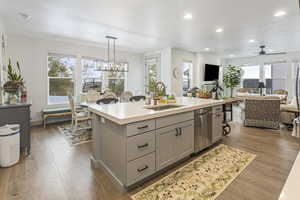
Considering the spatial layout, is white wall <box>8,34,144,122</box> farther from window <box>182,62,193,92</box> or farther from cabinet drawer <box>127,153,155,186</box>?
cabinet drawer <box>127,153,155,186</box>

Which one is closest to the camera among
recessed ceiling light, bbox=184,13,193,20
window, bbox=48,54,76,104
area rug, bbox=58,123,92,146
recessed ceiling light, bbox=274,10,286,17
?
recessed ceiling light, bbox=274,10,286,17

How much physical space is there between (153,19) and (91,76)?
3753 millimetres

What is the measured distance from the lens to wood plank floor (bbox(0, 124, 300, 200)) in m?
Answer: 1.85

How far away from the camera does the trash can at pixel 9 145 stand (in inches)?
94.1

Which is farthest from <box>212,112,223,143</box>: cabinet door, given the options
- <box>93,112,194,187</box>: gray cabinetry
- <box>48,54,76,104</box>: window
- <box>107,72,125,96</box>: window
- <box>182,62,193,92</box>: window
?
<box>107,72,125,96</box>: window

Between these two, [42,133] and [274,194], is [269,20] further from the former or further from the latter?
[42,133]

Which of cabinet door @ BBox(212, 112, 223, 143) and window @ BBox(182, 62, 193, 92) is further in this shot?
window @ BBox(182, 62, 193, 92)

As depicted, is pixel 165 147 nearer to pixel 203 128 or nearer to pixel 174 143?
pixel 174 143

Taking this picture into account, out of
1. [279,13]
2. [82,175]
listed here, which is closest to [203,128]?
[82,175]

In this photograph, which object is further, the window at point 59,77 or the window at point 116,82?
the window at point 116,82

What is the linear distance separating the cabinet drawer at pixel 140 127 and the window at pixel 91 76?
4.76m

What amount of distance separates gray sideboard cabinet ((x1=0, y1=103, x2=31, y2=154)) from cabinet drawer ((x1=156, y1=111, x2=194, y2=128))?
96.5 inches

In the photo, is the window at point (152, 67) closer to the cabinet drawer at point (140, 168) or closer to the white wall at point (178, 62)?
the white wall at point (178, 62)

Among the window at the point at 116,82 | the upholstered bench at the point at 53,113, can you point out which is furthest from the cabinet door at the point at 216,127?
the window at the point at 116,82
